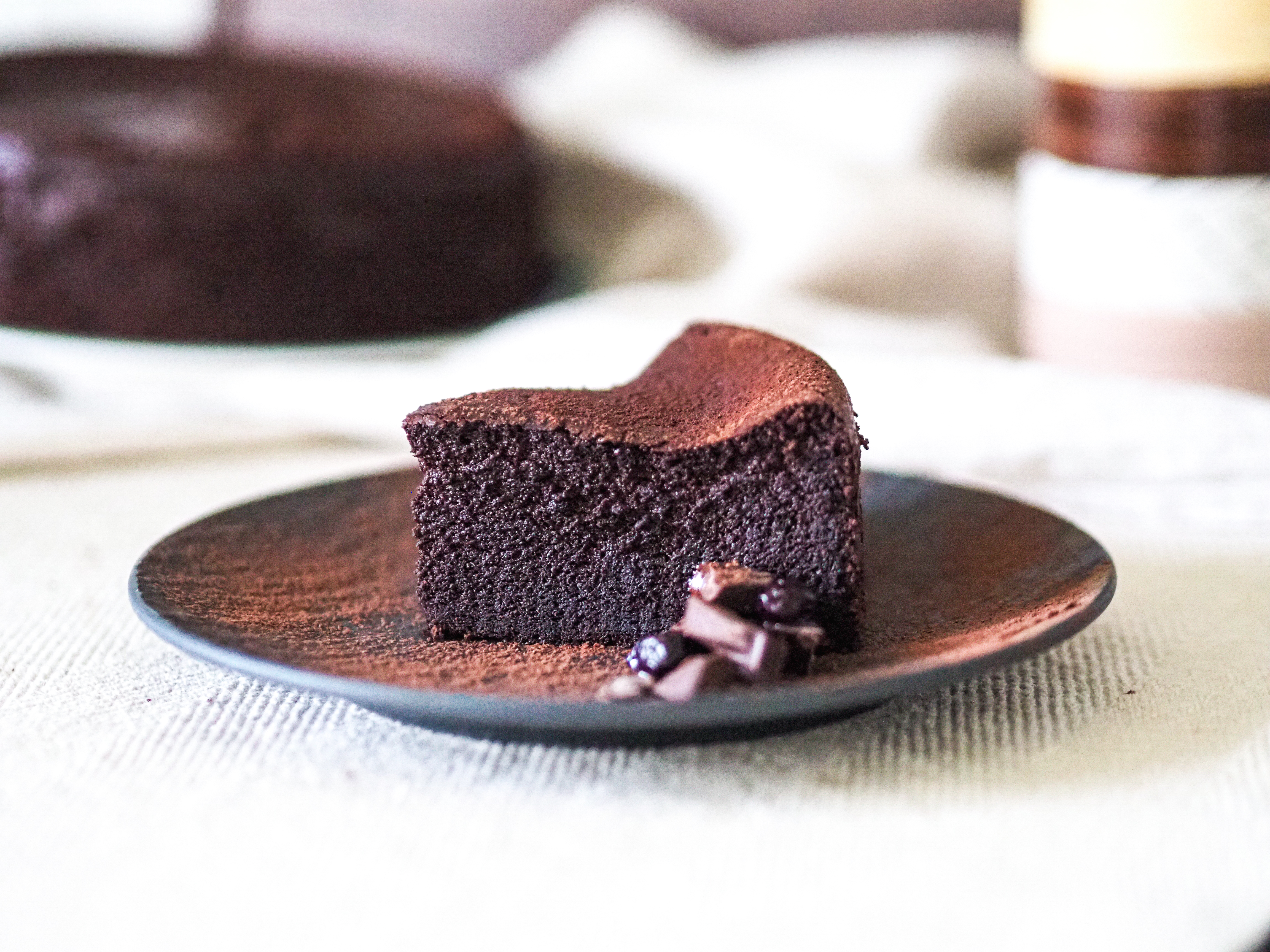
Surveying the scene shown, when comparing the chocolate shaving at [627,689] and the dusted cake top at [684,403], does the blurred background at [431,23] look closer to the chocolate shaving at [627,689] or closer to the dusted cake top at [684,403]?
the dusted cake top at [684,403]

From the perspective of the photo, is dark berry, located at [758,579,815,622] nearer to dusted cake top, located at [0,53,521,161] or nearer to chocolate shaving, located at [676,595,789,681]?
chocolate shaving, located at [676,595,789,681]

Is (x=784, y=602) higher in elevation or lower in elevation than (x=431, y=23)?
lower

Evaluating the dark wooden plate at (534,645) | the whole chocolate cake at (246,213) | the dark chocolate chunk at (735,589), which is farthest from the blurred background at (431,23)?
the dark chocolate chunk at (735,589)

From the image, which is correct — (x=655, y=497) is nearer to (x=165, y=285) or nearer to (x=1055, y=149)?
(x=1055, y=149)

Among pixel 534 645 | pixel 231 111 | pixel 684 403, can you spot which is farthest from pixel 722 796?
pixel 231 111

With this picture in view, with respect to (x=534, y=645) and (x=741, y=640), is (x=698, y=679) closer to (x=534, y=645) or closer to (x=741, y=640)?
(x=741, y=640)

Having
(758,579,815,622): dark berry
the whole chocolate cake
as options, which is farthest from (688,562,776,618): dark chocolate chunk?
the whole chocolate cake

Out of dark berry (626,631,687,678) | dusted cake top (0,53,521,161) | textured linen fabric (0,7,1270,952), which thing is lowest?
textured linen fabric (0,7,1270,952)
